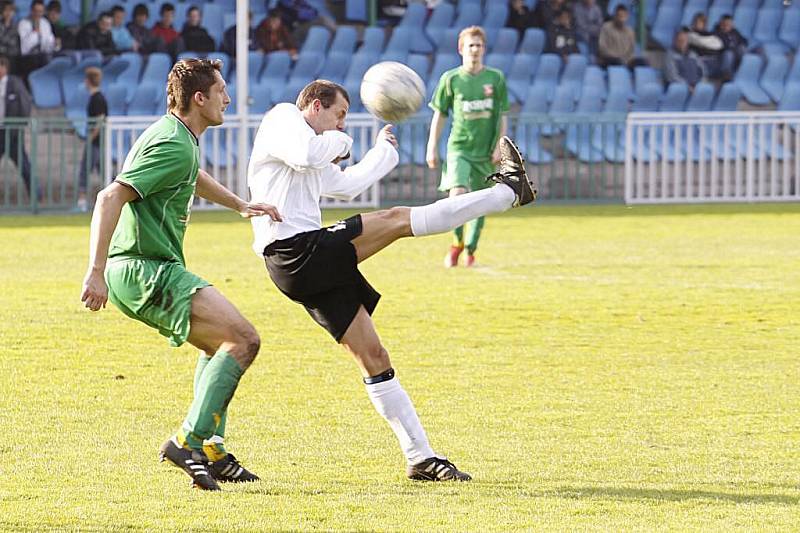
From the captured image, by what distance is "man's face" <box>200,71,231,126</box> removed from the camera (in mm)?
6281

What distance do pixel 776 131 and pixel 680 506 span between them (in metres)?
19.0

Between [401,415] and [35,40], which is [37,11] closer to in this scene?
[35,40]

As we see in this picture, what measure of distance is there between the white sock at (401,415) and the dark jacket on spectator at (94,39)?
19198mm

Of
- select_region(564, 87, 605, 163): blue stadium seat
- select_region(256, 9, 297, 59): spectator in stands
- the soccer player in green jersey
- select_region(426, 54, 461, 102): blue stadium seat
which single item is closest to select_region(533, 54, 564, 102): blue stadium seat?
select_region(426, 54, 461, 102): blue stadium seat

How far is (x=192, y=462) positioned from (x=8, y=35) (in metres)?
18.8

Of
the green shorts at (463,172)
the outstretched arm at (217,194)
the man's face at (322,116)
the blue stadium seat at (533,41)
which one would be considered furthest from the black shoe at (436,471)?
the blue stadium seat at (533,41)

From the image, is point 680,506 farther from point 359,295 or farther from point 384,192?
Result: point 384,192

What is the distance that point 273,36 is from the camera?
26.2 m

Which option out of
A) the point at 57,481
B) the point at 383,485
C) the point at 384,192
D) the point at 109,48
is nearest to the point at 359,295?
the point at 383,485

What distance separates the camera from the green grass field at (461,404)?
5895 millimetres

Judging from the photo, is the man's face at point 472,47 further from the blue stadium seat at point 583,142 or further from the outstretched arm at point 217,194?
the outstretched arm at point 217,194

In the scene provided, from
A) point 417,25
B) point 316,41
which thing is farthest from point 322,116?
point 417,25

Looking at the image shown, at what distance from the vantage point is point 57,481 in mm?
6305

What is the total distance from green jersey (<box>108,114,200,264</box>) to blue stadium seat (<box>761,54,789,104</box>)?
23.5 meters
